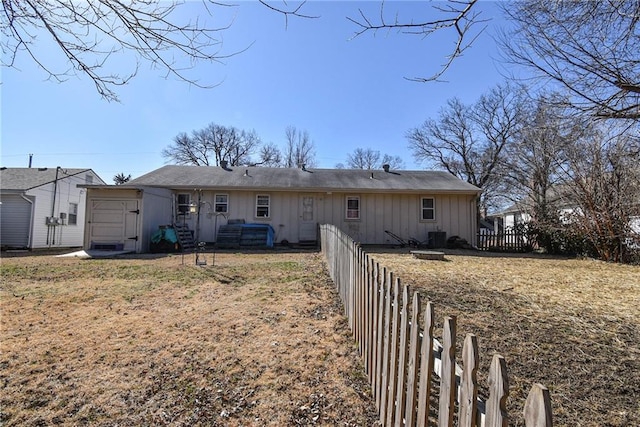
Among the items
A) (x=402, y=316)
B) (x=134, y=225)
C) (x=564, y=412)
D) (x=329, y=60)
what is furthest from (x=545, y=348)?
(x=134, y=225)

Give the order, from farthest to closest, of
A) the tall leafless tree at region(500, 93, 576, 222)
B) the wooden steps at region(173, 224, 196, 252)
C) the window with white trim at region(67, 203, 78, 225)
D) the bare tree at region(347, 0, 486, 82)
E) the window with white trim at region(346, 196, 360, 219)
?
the window with white trim at region(67, 203, 78, 225) < the window with white trim at region(346, 196, 360, 219) < the wooden steps at region(173, 224, 196, 252) < the tall leafless tree at region(500, 93, 576, 222) < the bare tree at region(347, 0, 486, 82)

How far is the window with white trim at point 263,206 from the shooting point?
14555mm

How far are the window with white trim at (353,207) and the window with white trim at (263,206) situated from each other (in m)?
3.63

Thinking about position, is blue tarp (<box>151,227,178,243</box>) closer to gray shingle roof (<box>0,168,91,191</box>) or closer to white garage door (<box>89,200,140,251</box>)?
white garage door (<box>89,200,140,251</box>)

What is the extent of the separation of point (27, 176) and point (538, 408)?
71.7 ft

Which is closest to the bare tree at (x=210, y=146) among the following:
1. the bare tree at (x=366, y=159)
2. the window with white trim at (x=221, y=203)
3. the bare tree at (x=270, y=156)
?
the bare tree at (x=270, y=156)

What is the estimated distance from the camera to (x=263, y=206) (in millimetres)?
14594

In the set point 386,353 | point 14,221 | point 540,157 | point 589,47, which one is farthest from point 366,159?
point 386,353

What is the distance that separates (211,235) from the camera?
1420cm

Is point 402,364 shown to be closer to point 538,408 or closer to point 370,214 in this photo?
point 538,408

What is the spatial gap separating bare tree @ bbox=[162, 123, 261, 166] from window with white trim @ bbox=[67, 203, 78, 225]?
19063 millimetres

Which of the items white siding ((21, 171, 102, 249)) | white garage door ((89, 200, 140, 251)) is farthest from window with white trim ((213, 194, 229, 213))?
white siding ((21, 171, 102, 249))

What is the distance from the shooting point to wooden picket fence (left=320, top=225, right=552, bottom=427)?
3.09ft

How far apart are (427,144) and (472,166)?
462 centimetres
